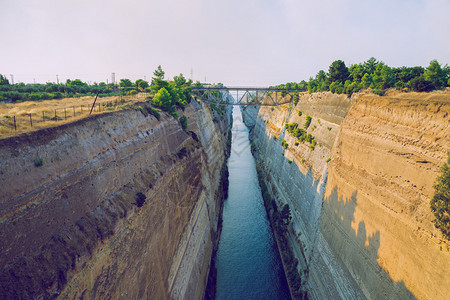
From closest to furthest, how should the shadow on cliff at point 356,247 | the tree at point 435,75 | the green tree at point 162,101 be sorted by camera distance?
the shadow on cliff at point 356,247 → the tree at point 435,75 → the green tree at point 162,101

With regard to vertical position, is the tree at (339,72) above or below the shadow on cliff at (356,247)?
above

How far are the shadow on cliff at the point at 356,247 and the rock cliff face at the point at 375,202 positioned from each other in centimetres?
5

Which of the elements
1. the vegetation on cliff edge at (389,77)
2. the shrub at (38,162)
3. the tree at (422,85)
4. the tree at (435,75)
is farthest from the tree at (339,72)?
the shrub at (38,162)

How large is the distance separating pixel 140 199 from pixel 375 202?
1228 cm

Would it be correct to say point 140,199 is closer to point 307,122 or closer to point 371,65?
point 307,122

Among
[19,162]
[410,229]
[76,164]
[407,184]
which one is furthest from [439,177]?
[19,162]

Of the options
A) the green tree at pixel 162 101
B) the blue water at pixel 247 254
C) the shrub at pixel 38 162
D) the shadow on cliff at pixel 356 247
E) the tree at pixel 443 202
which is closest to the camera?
the shrub at pixel 38 162

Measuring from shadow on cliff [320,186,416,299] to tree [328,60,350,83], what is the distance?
16817 mm

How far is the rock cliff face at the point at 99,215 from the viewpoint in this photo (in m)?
7.80

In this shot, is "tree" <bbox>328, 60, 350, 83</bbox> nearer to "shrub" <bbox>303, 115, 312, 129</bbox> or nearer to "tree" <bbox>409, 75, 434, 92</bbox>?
"shrub" <bbox>303, 115, 312, 129</bbox>

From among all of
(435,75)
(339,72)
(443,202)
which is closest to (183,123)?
(339,72)

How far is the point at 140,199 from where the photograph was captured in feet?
42.8

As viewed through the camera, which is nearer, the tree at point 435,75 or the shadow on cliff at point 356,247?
the shadow on cliff at point 356,247

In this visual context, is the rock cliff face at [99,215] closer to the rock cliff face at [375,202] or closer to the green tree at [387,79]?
the rock cliff face at [375,202]
